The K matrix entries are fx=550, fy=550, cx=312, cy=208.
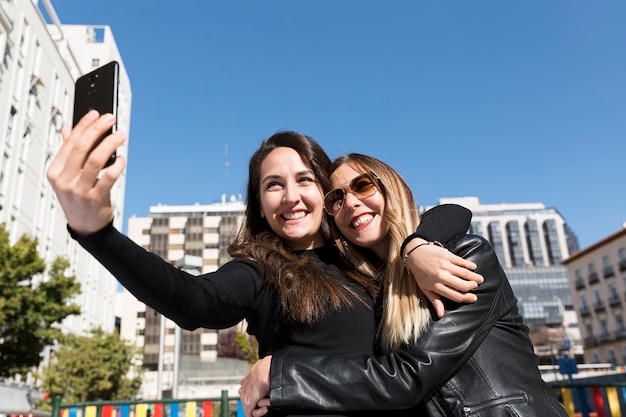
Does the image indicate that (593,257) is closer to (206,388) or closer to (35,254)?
(206,388)

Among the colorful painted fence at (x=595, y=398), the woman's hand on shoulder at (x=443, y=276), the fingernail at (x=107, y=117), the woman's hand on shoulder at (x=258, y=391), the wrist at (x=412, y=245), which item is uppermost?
the fingernail at (x=107, y=117)

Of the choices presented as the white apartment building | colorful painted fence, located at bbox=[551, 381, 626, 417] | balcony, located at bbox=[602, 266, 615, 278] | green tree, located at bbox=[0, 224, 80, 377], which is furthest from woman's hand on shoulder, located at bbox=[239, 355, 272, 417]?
balcony, located at bbox=[602, 266, 615, 278]

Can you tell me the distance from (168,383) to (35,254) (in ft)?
158

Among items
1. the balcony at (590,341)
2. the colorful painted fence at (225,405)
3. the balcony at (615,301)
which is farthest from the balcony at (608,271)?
the colorful painted fence at (225,405)

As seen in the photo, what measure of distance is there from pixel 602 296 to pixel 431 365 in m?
65.3

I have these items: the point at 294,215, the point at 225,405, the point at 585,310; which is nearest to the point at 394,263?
the point at 294,215

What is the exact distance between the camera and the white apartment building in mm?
29734

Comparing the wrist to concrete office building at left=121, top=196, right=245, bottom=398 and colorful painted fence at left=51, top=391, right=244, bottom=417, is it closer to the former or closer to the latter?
colorful painted fence at left=51, top=391, right=244, bottom=417

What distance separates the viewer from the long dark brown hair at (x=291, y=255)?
79.7 inches

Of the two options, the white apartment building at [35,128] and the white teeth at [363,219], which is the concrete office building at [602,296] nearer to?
the white apartment building at [35,128]

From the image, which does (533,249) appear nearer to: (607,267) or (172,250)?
(607,267)

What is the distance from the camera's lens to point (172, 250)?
253 ft

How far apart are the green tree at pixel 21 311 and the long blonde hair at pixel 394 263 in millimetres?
18574

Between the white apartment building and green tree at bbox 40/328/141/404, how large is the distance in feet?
22.9
